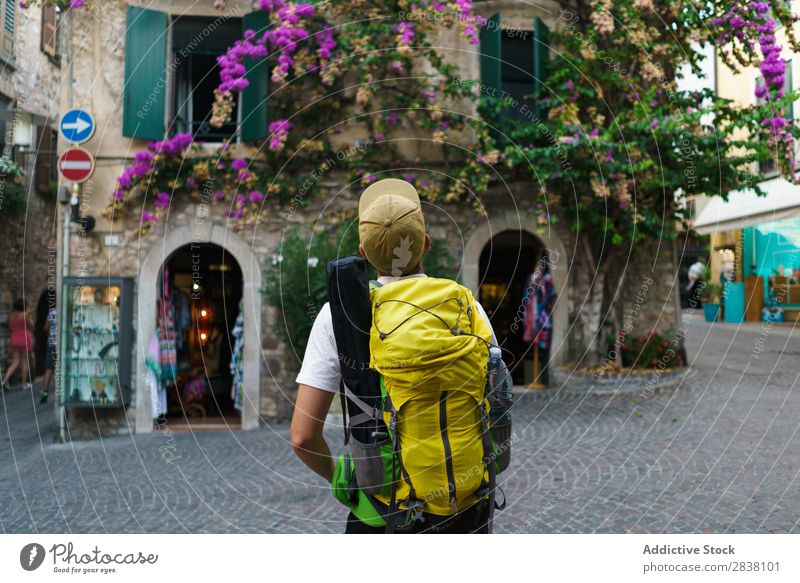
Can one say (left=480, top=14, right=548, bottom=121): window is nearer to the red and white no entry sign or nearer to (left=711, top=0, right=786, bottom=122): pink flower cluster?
(left=711, top=0, right=786, bottom=122): pink flower cluster

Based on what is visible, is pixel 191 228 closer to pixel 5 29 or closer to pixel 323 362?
pixel 5 29

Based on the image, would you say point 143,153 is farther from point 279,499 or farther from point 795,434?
point 795,434

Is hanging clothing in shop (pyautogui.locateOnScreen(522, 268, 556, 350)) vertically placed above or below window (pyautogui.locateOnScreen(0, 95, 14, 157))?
below

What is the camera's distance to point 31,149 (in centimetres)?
1051

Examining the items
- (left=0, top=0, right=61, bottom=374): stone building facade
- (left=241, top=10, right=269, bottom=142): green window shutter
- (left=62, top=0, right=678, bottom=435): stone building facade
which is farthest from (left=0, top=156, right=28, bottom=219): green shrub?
(left=241, top=10, right=269, bottom=142): green window shutter

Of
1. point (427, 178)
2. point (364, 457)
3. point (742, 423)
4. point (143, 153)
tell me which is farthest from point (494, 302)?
point (364, 457)

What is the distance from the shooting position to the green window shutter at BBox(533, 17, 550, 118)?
766 centimetres

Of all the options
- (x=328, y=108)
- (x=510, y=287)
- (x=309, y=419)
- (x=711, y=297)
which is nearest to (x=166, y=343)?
(x=328, y=108)

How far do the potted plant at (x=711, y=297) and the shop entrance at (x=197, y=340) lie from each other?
5.50 metres

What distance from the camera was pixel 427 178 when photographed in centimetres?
762

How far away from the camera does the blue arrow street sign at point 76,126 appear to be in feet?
22.8

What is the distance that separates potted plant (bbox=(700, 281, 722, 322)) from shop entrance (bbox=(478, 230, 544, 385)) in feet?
8.37

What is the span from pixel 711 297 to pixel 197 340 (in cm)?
694

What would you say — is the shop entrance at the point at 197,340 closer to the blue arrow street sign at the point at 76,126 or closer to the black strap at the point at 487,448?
the blue arrow street sign at the point at 76,126
